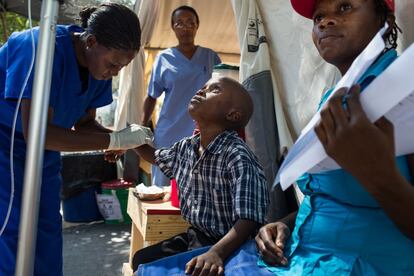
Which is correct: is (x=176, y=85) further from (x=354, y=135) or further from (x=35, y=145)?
(x=354, y=135)

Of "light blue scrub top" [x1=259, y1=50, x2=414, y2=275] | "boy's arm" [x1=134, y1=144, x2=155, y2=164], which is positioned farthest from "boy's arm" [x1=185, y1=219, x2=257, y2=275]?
"boy's arm" [x1=134, y1=144, x2=155, y2=164]

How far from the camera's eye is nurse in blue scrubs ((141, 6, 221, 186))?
3119mm

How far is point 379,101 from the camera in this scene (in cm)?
61

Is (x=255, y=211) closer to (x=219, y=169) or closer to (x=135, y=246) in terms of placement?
(x=219, y=169)

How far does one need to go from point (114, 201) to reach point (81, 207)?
1.26 feet

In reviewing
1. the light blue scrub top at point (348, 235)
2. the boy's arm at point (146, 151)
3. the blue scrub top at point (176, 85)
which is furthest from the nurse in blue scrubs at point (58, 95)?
the blue scrub top at point (176, 85)

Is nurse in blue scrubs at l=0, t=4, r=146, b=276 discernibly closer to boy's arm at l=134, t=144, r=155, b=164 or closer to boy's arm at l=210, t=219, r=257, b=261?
boy's arm at l=134, t=144, r=155, b=164

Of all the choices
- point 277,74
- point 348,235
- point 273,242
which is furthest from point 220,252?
point 277,74

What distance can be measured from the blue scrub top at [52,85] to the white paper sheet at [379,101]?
1066mm

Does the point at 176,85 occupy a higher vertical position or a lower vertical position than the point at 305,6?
lower

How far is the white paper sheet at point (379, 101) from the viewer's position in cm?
60

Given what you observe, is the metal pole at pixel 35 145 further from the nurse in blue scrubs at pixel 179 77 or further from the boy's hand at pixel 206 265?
the nurse in blue scrubs at pixel 179 77

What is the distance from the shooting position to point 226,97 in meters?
1.62

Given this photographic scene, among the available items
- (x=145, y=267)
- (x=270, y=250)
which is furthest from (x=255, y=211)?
(x=145, y=267)
